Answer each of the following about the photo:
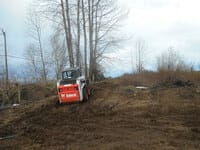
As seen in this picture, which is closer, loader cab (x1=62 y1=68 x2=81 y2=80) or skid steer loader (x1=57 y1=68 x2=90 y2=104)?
skid steer loader (x1=57 y1=68 x2=90 y2=104)

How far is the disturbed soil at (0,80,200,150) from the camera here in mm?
8422

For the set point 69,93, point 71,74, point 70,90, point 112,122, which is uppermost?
point 71,74

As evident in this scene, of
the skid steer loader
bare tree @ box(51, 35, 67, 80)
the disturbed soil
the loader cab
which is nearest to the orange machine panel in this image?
the skid steer loader

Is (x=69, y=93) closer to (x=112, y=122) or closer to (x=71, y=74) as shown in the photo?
(x=71, y=74)

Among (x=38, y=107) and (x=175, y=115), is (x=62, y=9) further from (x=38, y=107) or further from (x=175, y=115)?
(x=175, y=115)

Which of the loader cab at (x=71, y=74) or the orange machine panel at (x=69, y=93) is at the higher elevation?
the loader cab at (x=71, y=74)

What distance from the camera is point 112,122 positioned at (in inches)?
453

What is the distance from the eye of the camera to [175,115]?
41.3 feet

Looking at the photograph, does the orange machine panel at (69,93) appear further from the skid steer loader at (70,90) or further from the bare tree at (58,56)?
the bare tree at (58,56)

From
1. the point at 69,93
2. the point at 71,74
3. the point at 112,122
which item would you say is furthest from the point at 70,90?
the point at 112,122

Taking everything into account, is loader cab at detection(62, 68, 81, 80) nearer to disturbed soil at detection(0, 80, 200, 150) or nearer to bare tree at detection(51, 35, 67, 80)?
disturbed soil at detection(0, 80, 200, 150)

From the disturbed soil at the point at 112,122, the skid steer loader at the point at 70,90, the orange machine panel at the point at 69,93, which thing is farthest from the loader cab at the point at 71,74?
the disturbed soil at the point at 112,122

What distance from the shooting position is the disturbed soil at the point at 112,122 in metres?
8.42

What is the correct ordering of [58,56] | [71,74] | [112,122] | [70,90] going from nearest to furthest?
[112,122] < [70,90] < [71,74] < [58,56]
